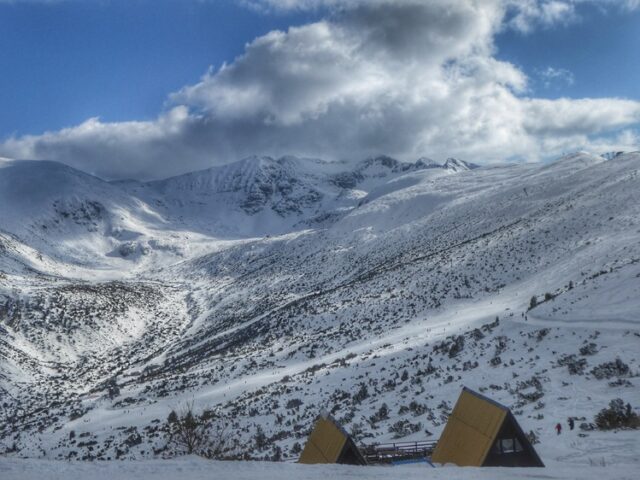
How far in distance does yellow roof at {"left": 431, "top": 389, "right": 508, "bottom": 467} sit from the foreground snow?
9.94 ft

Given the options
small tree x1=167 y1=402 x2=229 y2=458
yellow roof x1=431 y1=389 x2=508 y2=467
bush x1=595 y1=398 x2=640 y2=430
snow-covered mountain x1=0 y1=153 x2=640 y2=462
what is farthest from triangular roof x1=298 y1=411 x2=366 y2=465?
bush x1=595 y1=398 x2=640 y2=430

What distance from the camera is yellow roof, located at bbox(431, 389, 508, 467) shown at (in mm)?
13500

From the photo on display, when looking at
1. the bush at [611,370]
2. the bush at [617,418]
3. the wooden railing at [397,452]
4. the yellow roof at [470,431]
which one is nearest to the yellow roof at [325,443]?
the wooden railing at [397,452]

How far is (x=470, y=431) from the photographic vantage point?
1432 cm

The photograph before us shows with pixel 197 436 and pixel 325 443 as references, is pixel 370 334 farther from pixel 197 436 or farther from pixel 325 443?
pixel 325 443

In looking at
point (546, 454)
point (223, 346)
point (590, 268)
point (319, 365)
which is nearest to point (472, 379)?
point (546, 454)

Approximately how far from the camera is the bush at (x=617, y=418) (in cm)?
1465

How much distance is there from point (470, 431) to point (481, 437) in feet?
1.64

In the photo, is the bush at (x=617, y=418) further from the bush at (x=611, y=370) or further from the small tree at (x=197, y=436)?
the small tree at (x=197, y=436)

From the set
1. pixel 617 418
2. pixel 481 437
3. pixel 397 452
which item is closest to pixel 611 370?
pixel 617 418

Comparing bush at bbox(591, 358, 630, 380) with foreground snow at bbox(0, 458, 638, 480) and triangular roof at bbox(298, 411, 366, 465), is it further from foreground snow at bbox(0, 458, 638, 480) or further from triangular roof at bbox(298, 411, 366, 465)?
triangular roof at bbox(298, 411, 366, 465)

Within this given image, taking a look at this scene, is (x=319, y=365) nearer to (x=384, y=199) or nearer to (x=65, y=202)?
(x=384, y=199)

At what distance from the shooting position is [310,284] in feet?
279

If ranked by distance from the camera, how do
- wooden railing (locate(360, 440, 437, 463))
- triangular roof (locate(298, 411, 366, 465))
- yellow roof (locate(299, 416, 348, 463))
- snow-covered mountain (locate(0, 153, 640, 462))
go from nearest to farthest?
triangular roof (locate(298, 411, 366, 465)), yellow roof (locate(299, 416, 348, 463)), wooden railing (locate(360, 440, 437, 463)), snow-covered mountain (locate(0, 153, 640, 462))
